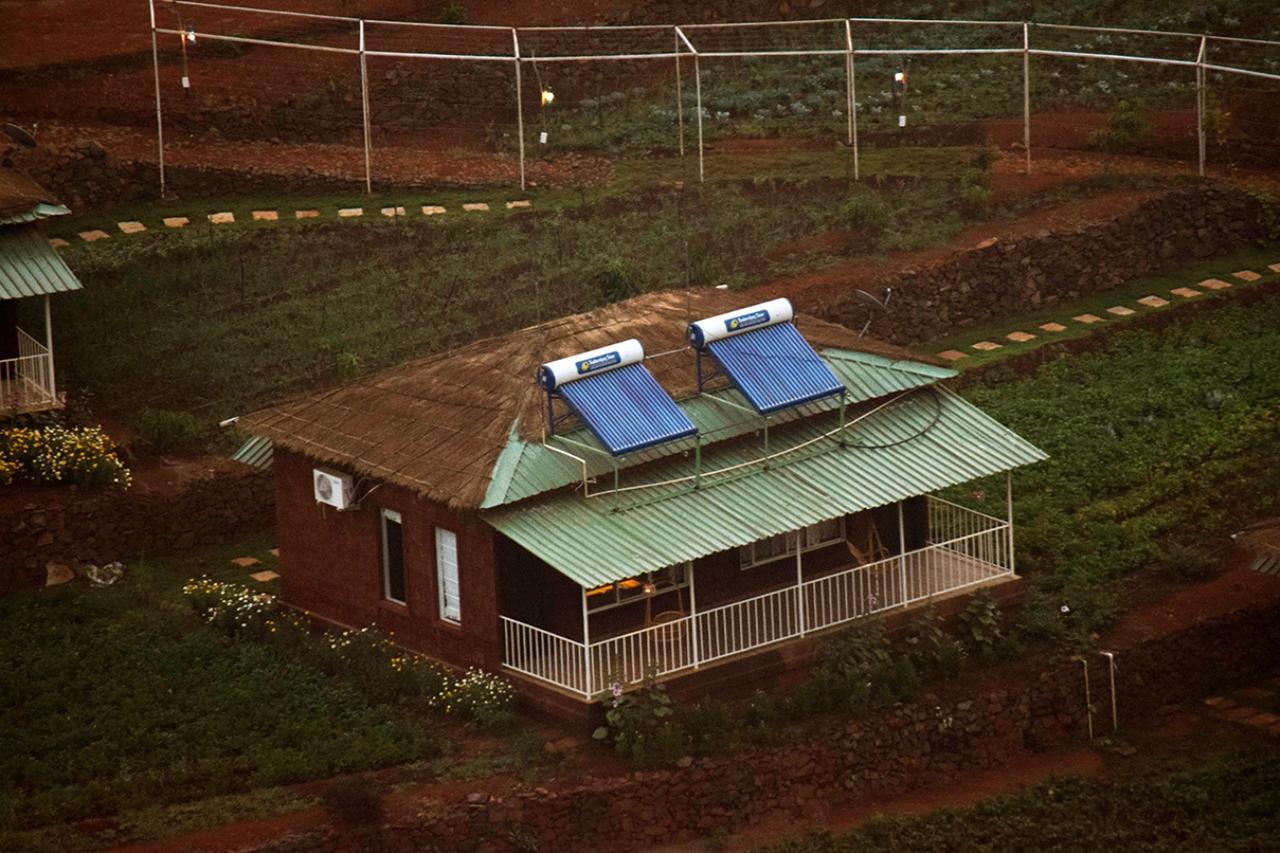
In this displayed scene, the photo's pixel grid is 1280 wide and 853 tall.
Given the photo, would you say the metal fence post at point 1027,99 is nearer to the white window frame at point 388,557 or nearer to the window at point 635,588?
the window at point 635,588

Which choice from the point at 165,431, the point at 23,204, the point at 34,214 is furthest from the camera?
the point at 165,431

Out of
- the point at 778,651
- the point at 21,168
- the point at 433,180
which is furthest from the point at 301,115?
the point at 778,651

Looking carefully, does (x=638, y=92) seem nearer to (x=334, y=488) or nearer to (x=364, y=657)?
(x=334, y=488)

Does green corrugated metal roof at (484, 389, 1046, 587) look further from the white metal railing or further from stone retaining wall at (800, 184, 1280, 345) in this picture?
the white metal railing

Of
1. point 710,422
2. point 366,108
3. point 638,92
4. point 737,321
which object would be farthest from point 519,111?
point 710,422

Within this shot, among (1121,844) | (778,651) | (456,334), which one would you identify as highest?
(456,334)

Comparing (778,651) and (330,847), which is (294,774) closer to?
(330,847)
